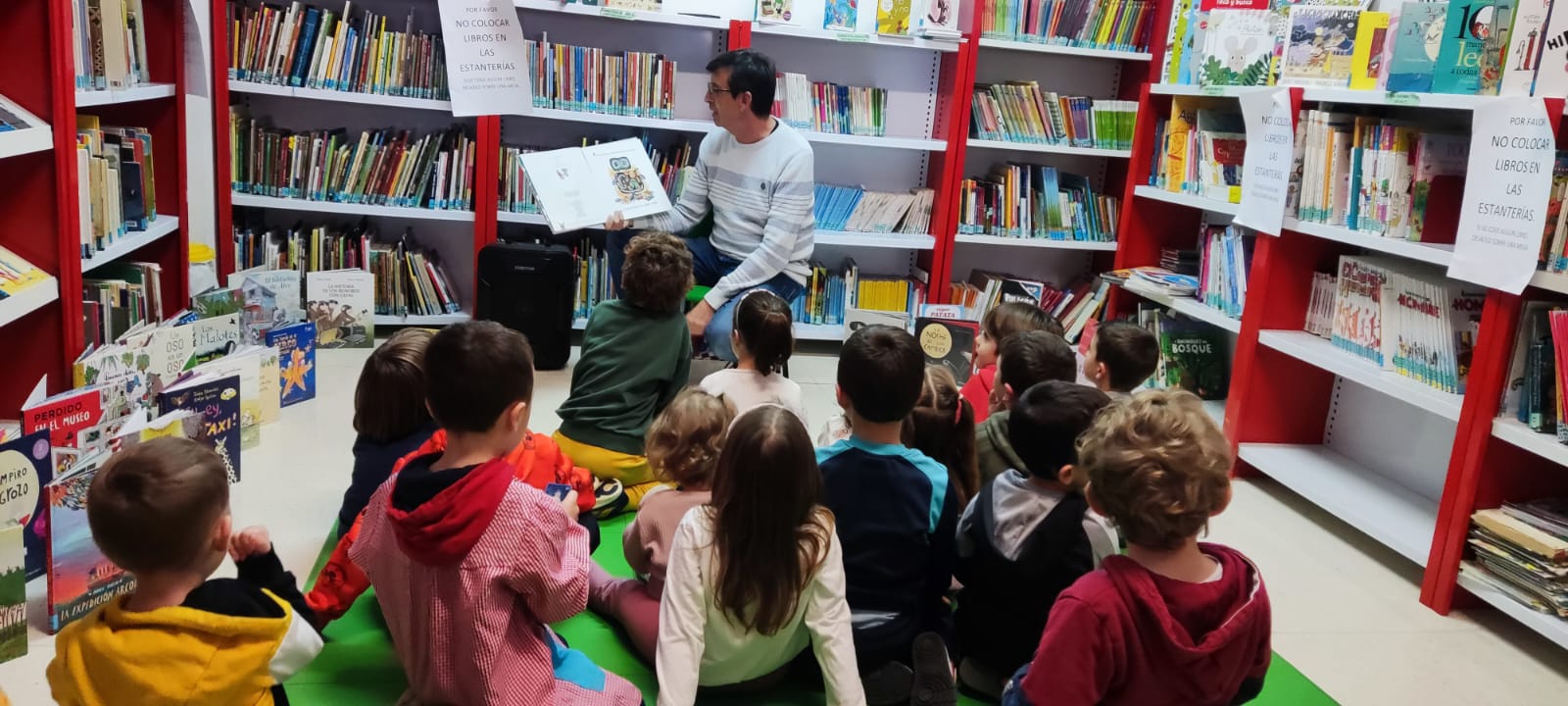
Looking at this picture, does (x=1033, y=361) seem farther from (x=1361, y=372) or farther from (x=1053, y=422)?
(x=1361, y=372)

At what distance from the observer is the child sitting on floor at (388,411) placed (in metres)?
2.34

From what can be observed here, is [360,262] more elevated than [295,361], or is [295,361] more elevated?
[360,262]

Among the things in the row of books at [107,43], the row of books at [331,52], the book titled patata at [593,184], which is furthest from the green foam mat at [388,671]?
the row of books at [331,52]

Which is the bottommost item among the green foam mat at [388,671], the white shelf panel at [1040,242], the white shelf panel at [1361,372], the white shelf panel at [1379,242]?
the green foam mat at [388,671]

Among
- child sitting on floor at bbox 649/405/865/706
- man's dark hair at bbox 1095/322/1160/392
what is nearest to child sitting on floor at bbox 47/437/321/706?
child sitting on floor at bbox 649/405/865/706

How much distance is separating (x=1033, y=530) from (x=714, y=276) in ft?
7.84

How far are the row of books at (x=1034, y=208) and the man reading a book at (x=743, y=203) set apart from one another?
110cm

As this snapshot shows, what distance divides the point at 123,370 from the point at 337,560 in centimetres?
134

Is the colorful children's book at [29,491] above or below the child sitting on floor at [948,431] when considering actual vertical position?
below

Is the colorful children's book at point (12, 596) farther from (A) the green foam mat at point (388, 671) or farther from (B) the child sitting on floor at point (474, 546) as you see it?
(B) the child sitting on floor at point (474, 546)

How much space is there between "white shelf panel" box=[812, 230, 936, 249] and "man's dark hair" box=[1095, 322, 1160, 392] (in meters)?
2.06

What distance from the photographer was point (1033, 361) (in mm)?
2568

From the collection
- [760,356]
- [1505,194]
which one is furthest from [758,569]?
[1505,194]

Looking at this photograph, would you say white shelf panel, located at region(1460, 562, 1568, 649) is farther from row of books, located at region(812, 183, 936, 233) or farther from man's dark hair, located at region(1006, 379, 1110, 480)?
row of books, located at region(812, 183, 936, 233)
